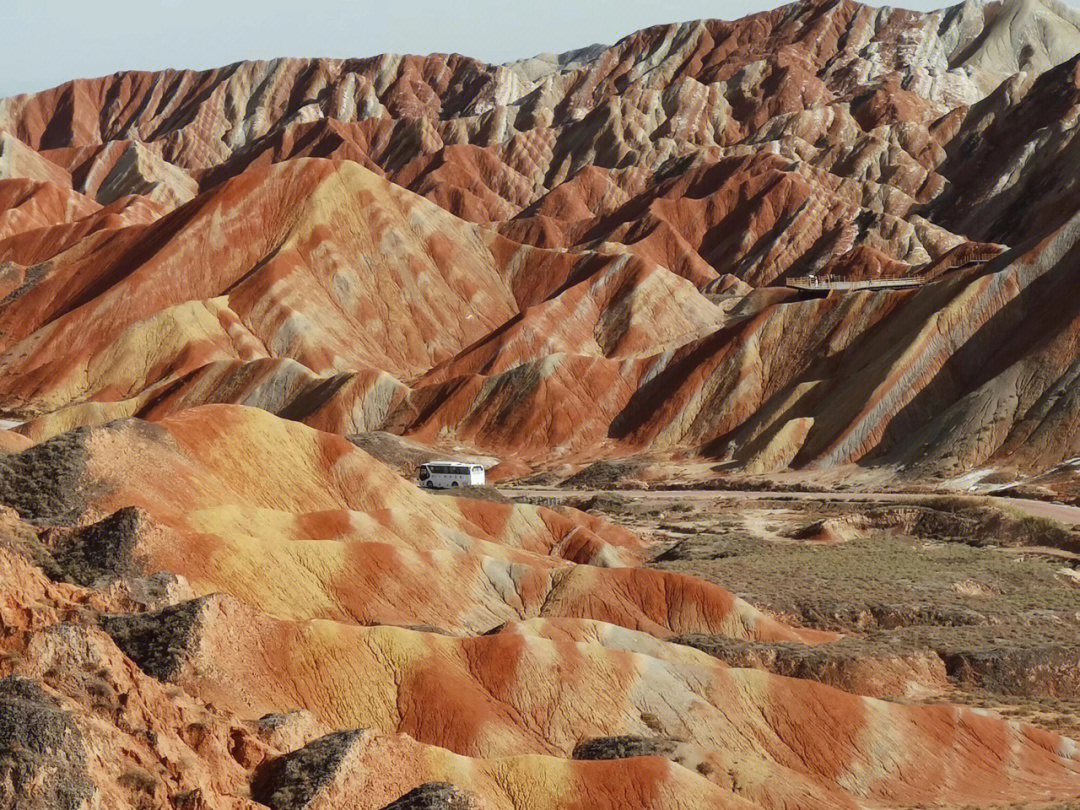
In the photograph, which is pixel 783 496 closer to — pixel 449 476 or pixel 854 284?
pixel 449 476

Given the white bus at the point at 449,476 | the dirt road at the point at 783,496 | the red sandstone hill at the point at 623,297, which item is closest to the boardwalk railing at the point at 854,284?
the red sandstone hill at the point at 623,297

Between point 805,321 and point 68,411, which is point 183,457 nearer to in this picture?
point 68,411

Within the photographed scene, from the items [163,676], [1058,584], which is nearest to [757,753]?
[163,676]

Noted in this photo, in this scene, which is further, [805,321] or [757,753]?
[805,321]

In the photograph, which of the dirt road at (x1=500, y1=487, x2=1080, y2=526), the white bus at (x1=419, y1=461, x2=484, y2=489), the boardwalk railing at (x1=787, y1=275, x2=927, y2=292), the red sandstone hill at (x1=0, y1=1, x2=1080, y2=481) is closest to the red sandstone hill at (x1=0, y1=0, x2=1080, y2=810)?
the red sandstone hill at (x1=0, y1=1, x2=1080, y2=481)

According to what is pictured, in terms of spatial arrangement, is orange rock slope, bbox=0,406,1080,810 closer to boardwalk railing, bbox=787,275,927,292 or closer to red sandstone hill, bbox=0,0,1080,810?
red sandstone hill, bbox=0,0,1080,810

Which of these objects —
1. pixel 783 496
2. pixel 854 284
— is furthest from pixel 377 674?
pixel 854 284
